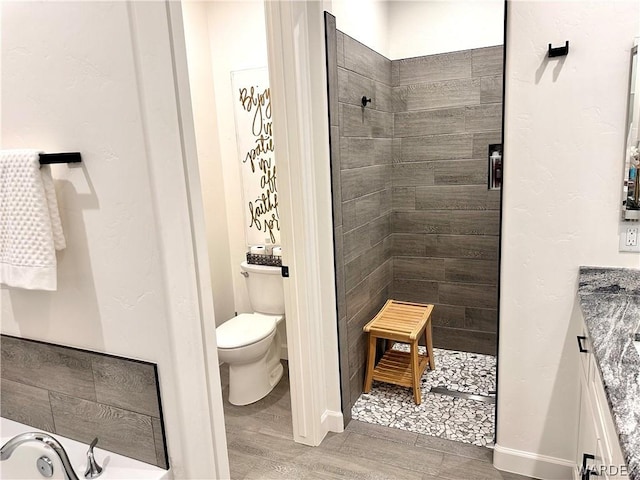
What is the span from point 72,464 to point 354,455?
1.31m

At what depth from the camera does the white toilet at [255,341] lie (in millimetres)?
2635

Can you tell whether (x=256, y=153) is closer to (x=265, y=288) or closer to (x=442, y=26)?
(x=265, y=288)

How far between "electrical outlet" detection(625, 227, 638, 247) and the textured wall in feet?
4.21

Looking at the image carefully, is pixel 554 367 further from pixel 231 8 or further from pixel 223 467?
pixel 231 8

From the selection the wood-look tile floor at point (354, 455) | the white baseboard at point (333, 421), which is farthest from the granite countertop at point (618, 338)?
the white baseboard at point (333, 421)

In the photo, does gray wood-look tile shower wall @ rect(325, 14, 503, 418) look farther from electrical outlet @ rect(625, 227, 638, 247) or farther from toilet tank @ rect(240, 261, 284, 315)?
electrical outlet @ rect(625, 227, 638, 247)

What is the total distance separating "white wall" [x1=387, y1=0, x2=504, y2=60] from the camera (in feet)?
9.53

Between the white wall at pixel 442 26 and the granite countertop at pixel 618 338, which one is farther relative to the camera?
the white wall at pixel 442 26

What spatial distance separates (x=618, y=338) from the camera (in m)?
1.39

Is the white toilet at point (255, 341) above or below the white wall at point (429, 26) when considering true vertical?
below

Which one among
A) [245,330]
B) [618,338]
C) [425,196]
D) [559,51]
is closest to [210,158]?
[245,330]

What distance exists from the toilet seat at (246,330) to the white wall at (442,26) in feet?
6.61

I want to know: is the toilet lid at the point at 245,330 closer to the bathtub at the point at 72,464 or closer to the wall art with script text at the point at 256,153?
the wall art with script text at the point at 256,153

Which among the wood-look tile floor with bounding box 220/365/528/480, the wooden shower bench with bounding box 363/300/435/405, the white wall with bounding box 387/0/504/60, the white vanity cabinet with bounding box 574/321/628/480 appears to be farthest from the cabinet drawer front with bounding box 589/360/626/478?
the white wall with bounding box 387/0/504/60
